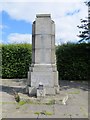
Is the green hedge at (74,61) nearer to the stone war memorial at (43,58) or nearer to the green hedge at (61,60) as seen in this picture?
the green hedge at (61,60)

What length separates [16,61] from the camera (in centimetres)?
1552

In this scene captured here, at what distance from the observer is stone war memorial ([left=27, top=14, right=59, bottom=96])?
28.9 feet

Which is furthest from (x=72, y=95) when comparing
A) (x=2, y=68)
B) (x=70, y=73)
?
(x=2, y=68)

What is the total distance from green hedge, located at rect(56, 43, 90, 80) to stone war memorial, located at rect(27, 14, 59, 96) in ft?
19.6

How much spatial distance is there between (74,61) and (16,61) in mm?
3725

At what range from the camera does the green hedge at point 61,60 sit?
14850 mm

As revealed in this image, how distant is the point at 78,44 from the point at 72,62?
1263 mm

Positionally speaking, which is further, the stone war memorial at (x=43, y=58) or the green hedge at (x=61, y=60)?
the green hedge at (x=61, y=60)

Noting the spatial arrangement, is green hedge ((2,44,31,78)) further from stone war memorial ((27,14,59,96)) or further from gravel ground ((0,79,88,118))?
gravel ground ((0,79,88,118))

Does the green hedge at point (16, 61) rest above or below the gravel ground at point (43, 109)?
above

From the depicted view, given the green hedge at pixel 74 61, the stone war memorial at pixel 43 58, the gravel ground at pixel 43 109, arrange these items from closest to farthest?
the gravel ground at pixel 43 109, the stone war memorial at pixel 43 58, the green hedge at pixel 74 61

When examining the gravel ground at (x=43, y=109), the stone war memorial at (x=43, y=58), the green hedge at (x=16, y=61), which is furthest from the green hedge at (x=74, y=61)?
the gravel ground at (x=43, y=109)

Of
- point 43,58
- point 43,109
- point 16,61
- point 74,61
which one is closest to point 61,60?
point 74,61

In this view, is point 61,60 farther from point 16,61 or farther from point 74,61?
point 16,61
